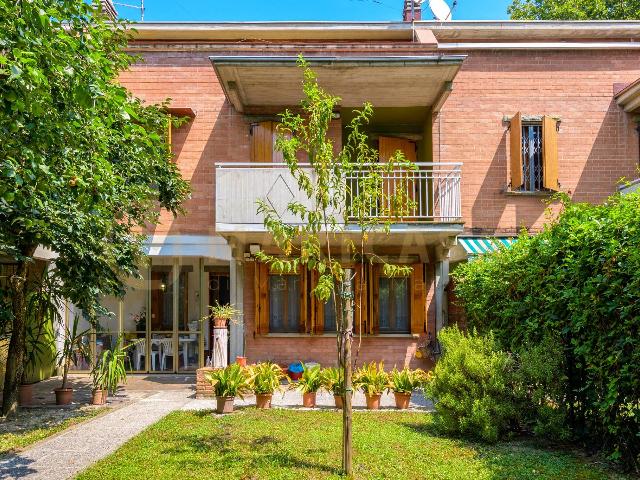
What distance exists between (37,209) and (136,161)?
2772mm

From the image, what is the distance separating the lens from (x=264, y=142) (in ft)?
46.0

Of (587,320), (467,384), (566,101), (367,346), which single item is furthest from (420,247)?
(587,320)

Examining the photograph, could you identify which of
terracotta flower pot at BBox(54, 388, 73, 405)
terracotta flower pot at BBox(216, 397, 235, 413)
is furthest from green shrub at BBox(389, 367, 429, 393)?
terracotta flower pot at BBox(54, 388, 73, 405)

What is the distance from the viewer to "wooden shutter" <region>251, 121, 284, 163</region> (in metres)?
14.0

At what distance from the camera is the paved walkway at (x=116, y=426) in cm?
663

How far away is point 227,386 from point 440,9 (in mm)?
12280

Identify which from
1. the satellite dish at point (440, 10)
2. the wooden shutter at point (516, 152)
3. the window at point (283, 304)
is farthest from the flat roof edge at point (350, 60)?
the window at point (283, 304)

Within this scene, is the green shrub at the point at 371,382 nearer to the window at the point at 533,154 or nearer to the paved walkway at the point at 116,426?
the paved walkway at the point at 116,426

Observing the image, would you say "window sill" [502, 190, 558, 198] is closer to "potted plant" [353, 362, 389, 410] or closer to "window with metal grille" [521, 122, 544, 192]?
"window with metal grille" [521, 122, 544, 192]

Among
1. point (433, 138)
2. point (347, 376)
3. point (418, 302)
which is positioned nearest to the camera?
point (347, 376)

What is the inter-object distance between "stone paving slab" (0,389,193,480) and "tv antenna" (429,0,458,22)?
12.4 meters

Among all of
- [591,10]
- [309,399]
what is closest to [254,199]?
[309,399]

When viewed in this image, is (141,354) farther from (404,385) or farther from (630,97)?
(630,97)

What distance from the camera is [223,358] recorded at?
1130 centimetres
